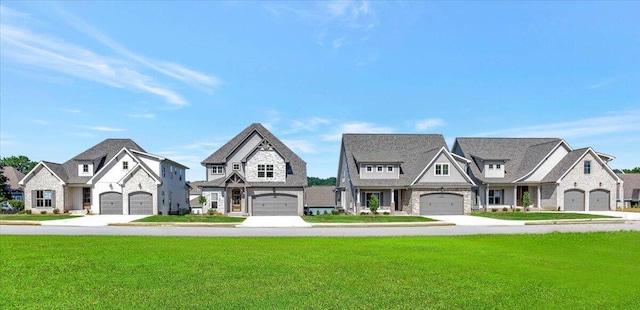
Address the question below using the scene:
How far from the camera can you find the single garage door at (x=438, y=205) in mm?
37281

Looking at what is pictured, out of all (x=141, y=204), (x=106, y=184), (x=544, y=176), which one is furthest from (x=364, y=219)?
(x=106, y=184)

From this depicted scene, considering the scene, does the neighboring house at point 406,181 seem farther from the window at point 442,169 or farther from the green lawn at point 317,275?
the green lawn at point 317,275

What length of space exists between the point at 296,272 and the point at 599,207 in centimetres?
4268

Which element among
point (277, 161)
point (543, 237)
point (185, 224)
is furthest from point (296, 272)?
point (277, 161)

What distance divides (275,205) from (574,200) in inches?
1185

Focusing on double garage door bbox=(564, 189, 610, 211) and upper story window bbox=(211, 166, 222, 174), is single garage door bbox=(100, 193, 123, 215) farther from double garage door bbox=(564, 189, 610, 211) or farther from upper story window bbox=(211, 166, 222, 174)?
double garage door bbox=(564, 189, 610, 211)

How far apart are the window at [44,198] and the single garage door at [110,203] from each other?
5793mm

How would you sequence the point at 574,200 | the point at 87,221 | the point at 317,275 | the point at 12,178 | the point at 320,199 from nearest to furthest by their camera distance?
the point at 317,275 → the point at 87,221 → the point at 574,200 → the point at 320,199 → the point at 12,178

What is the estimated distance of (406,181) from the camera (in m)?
38.4

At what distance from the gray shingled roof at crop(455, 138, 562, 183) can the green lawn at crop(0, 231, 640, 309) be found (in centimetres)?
2812

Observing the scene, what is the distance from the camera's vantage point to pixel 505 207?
4184 cm

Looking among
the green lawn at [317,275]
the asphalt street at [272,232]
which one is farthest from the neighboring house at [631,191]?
the green lawn at [317,275]

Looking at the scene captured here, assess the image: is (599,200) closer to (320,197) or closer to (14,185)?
(320,197)

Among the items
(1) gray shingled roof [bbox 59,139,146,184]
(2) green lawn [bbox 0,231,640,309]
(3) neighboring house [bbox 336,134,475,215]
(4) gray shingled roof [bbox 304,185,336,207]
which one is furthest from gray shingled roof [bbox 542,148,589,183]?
(1) gray shingled roof [bbox 59,139,146,184]
